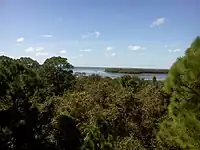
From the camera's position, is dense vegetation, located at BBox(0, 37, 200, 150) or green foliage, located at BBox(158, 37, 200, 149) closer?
green foliage, located at BBox(158, 37, 200, 149)

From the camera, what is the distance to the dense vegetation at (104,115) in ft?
32.1

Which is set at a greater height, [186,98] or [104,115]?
[186,98]

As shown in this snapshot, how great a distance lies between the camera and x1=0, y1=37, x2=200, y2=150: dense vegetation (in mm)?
9797

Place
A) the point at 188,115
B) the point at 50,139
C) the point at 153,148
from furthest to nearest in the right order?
the point at 153,148 < the point at 50,139 < the point at 188,115

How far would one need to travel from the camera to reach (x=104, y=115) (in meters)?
20.0

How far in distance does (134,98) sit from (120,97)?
945 millimetres

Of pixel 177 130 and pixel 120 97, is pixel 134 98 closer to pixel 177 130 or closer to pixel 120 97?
pixel 120 97

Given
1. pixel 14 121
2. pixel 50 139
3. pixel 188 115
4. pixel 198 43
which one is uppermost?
pixel 198 43

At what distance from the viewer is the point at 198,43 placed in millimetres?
10070

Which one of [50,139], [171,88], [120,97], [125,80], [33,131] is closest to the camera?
[171,88]

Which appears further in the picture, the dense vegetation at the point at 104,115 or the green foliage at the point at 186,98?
the dense vegetation at the point at 104,115

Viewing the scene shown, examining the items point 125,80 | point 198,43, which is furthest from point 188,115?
point 125,80

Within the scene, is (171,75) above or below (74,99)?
above

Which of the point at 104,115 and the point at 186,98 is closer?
the point at 186,98
